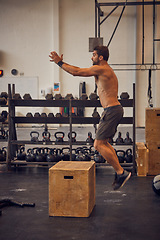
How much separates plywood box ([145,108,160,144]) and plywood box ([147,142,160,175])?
0.28 ft

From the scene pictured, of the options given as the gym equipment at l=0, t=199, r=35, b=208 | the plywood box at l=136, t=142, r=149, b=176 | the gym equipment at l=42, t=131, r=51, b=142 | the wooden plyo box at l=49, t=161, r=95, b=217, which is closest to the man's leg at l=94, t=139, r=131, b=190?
the wooden plyo box at l=49, t=161, r=95, b=217

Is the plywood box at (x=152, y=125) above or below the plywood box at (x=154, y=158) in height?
above

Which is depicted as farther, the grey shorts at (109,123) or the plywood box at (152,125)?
the plywood box at (152,125)

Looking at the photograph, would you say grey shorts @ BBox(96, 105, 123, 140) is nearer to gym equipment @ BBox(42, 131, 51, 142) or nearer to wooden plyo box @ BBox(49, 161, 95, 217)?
wooden plyo box @ BBox(49, 161, 95, 217)

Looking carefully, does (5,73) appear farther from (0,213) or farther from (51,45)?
(0,213)

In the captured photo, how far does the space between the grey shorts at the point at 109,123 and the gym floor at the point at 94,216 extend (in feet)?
2.33

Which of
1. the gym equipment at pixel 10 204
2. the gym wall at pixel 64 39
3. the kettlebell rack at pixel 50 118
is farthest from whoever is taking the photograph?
the gym wall at pixel 64 39

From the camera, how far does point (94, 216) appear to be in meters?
3.27

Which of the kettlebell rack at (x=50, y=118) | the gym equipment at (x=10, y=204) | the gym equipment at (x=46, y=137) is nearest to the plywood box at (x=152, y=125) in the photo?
the kettlebell rack at (x=50, y=118)

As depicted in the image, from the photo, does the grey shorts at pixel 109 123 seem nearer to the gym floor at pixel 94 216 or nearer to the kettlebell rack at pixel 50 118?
the gym floor at pixel 94 216

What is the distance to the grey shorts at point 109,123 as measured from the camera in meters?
3.78

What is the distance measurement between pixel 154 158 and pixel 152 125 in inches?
18.7

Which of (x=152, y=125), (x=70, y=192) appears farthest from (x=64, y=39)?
(x=70, y=192)

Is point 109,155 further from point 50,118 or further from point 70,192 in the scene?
point 50,118
